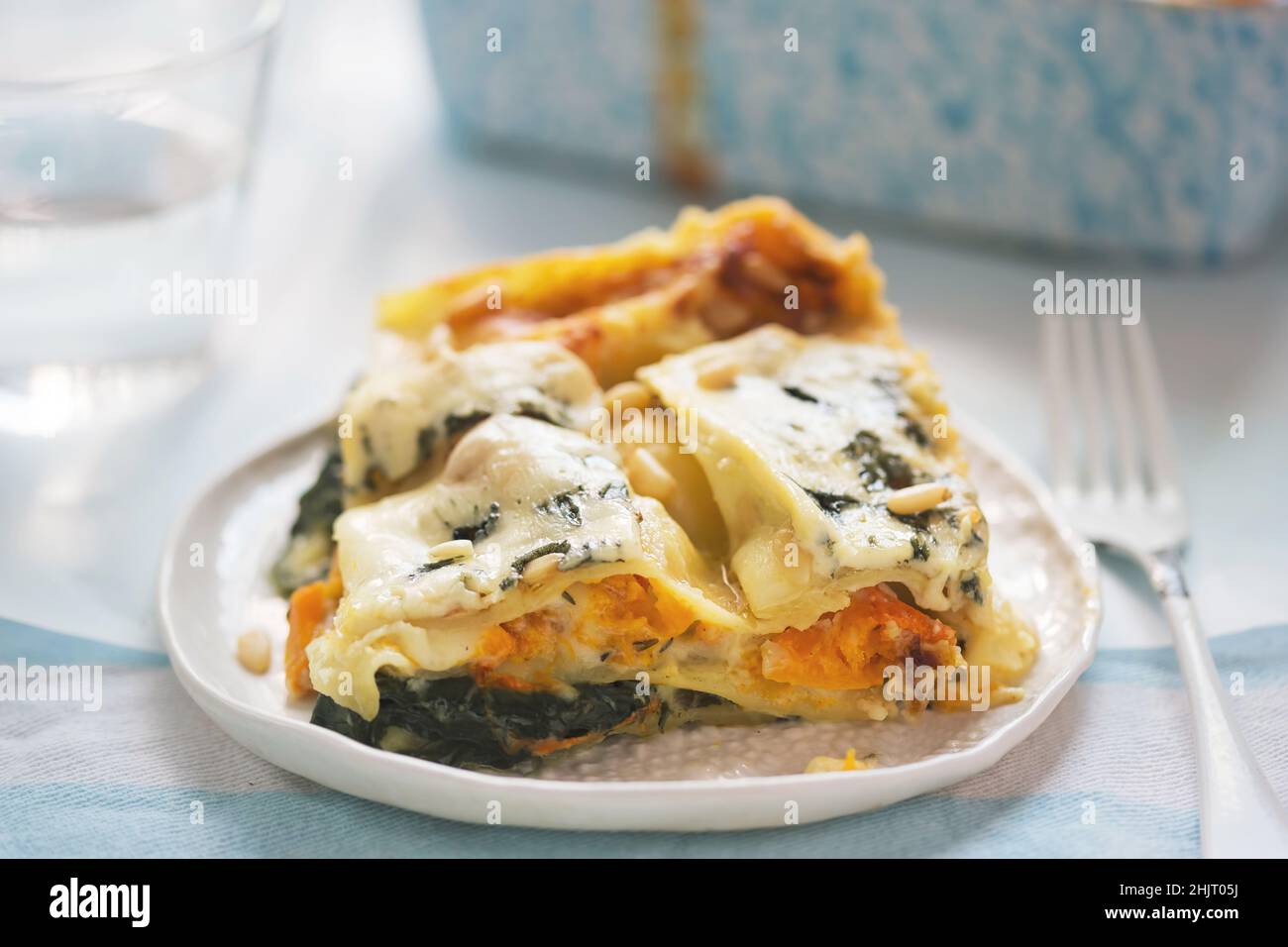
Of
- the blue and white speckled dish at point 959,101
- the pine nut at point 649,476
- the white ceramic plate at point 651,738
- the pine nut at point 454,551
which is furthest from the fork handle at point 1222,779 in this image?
the blue and white speckled dish at point 959,101

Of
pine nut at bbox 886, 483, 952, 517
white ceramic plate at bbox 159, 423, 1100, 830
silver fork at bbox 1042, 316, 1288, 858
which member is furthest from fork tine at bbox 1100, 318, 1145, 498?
pine nut at bbox 886, 483, 952, 517

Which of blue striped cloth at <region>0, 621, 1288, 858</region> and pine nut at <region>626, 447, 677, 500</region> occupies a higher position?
pine nut at <region>626, 447, 677, 500</region>

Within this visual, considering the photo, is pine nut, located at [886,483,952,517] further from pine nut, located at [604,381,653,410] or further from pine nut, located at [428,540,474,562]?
pine nut, located at [428,540,474,562]

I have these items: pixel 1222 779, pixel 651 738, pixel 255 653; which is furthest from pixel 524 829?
pixel 1222 779

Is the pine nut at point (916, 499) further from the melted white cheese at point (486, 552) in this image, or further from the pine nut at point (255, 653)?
the pine nut at point (255, 653)

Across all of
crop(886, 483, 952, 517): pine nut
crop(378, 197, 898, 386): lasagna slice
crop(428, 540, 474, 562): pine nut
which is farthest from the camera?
crop(378, 197, 898, 386): lasagna slice
